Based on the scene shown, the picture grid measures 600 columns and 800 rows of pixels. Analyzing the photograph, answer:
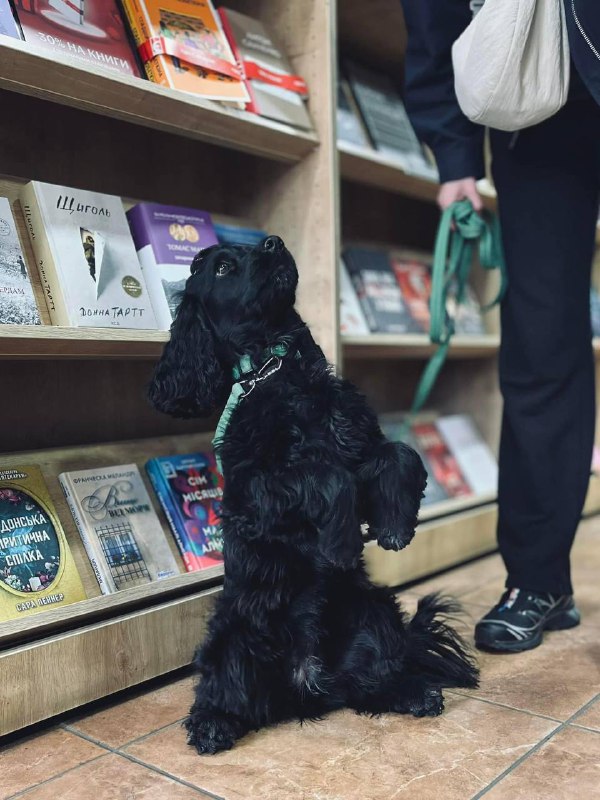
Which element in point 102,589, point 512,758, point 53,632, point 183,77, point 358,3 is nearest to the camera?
point 512,758

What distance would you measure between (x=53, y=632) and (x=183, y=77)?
1.06m

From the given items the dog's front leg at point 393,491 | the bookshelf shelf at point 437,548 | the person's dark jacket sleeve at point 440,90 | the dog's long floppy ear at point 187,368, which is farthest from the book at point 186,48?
the bookshelf shelf at point 437,548

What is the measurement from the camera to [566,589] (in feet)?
5.13

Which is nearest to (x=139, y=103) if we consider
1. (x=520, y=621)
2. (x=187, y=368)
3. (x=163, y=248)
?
(x=163, y=248)

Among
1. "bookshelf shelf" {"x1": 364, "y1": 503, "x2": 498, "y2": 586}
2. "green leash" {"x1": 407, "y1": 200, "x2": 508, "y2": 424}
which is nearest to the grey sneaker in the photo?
"bookshelf shelf" {"x1": 364, "y1": 503, "x2": 498, "y2": 586}

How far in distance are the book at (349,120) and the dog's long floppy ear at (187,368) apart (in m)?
1.19

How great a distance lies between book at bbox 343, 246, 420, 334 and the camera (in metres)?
2.26

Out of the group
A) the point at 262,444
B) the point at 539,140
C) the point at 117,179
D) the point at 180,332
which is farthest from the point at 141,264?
the point at 539,140

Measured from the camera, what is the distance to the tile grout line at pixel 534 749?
1009 mm

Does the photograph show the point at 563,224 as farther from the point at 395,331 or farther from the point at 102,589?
the point at 102,589

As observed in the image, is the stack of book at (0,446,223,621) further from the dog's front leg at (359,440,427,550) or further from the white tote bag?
the white tote bag

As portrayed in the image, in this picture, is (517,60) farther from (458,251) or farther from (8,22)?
(8,22)

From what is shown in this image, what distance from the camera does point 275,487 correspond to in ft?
3.61

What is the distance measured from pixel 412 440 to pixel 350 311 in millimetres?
502
